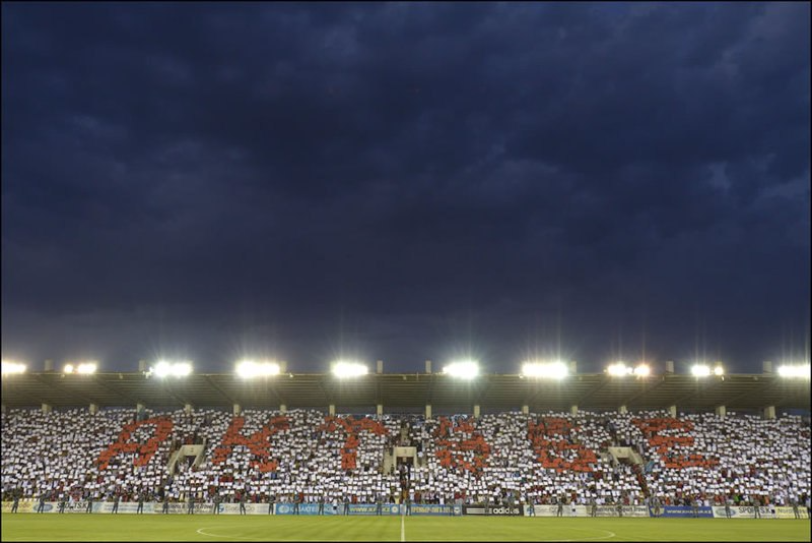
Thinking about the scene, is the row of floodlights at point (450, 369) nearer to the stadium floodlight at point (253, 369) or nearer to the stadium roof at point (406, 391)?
the stadium floodlight at point (253, 369)

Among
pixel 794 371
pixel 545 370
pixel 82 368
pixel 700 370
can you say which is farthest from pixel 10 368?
pixel 794 371

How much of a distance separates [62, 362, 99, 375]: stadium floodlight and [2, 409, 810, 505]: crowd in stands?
8.15 m

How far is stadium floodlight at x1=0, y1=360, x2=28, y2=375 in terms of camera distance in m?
60.6

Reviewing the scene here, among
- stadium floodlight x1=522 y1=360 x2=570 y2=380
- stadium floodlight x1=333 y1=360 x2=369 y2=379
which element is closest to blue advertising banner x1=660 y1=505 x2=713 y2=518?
stadium floodlight x1=522 y1=360 x2=570 y2=380

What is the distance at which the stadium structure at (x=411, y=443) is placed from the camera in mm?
53219

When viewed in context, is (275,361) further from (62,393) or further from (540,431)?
(540,431)

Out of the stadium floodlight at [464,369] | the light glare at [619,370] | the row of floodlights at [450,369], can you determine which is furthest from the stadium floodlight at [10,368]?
the light glare at [619,370]

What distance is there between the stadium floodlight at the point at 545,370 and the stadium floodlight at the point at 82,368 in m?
38.9

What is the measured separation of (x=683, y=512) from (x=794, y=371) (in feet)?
64.5

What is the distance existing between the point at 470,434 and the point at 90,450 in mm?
35890

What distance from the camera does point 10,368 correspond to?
60969mm

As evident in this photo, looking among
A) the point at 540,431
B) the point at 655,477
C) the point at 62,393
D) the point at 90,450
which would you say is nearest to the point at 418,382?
the point at 540,431

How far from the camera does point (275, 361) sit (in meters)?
65.8

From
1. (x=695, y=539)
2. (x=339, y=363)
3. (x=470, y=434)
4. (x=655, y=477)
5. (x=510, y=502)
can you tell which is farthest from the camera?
(x=470, y=434)
